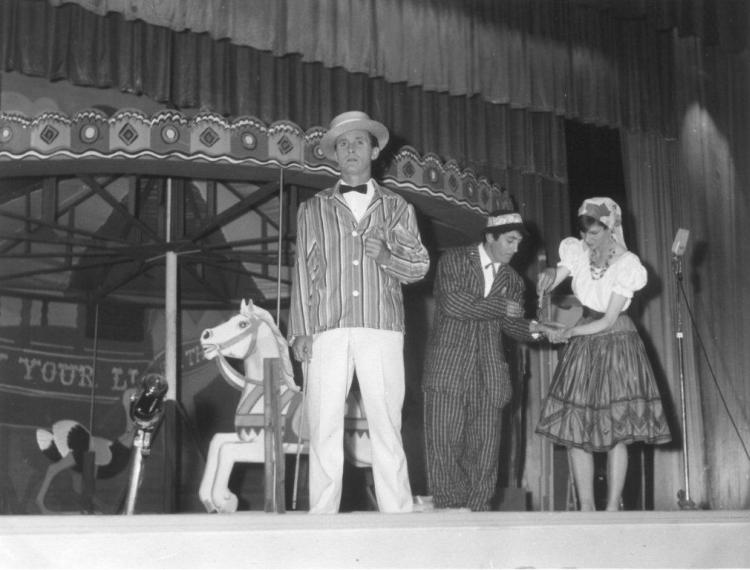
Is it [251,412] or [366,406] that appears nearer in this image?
[366,406]

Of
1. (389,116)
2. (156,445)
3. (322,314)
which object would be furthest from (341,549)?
(156,445)

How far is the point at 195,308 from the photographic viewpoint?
10.5 meters

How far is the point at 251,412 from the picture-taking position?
6465 millimetres

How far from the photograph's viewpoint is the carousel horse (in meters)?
6.32

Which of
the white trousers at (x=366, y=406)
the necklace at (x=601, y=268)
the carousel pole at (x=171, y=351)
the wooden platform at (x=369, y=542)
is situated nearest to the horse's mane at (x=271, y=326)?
the carousel pole at (x=171, y=351)

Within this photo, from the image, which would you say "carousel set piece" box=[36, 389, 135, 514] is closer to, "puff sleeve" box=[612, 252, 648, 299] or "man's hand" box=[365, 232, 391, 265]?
"man's hand" box=[365, 232, 391, 265]

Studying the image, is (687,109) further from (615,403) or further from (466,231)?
Result: (615,403)

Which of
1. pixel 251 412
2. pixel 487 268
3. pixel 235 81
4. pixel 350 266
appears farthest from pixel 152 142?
pixel 350 266

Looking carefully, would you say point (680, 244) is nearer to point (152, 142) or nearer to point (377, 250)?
point (377, 250)

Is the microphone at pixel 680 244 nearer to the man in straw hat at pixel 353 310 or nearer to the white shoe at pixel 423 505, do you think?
the man in straw hat at pixel 353 310

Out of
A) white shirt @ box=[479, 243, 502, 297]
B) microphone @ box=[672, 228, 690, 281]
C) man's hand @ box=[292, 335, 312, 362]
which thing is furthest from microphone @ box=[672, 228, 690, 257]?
man's hand @ box=[292, 335, 312, 362]

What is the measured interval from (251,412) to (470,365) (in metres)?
1.85

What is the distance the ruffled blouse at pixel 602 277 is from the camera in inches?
192

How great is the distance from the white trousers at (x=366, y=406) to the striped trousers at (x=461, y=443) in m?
0.65
